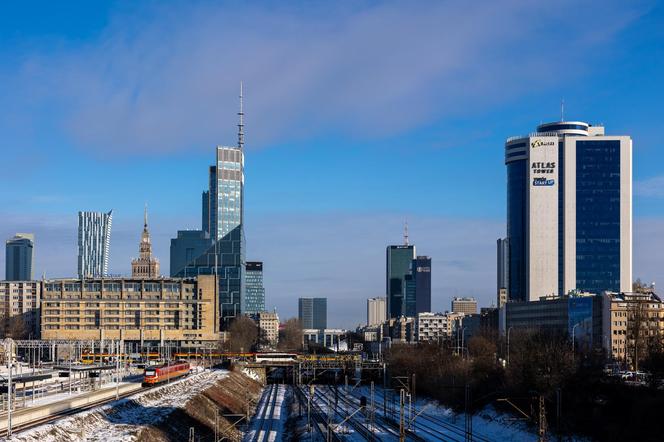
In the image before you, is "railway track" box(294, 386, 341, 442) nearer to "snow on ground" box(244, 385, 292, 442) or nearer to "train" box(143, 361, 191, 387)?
"snow on ground" box(244, 385, 292, 442)

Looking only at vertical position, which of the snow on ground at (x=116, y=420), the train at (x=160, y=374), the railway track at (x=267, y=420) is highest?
the snow on ground at (x=116, y=420)

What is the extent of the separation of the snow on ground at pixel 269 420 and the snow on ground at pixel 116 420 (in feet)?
24.9

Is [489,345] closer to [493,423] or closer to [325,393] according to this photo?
[325,393]

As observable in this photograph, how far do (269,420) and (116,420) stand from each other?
3260cm

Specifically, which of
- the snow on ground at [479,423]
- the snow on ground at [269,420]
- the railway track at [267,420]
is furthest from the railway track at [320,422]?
the snow on ground at [479,423]

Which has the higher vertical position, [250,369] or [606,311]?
[606,311]

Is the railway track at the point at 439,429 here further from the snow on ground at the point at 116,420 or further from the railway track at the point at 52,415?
the railway track at the point at 52,415

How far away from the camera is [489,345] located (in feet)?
480

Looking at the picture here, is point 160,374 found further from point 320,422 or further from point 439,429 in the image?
point 439,429

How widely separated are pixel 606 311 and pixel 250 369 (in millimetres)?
76599

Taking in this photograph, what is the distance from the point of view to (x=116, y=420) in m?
70.6

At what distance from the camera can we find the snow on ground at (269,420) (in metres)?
84.8

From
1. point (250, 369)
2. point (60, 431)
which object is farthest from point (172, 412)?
point (250, 369)

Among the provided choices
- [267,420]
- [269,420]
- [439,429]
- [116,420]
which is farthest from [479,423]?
[116,420]
